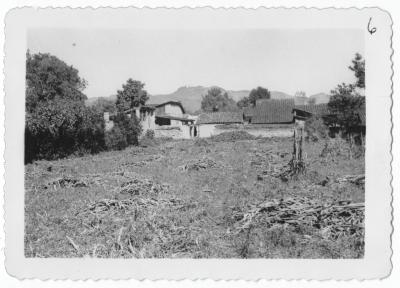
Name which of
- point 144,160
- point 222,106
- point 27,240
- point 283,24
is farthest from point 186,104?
point 27,240

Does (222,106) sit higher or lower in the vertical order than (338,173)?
higher

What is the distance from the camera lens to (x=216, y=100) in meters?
11.1

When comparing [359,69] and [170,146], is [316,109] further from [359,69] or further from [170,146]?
[170,146]

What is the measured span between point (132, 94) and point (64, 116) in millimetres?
2207

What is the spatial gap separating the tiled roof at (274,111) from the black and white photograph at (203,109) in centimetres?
31

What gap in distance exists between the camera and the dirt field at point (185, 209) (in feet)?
25.1

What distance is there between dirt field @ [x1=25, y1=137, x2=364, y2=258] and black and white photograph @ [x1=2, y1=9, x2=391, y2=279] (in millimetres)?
28

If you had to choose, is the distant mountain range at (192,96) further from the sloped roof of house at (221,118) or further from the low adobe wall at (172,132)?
the sloped roof of house at (221,118)

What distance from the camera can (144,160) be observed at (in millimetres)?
11742

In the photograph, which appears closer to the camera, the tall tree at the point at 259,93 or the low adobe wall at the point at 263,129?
the tall tree at the point at 259,93

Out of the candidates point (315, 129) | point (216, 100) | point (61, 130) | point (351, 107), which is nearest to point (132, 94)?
point (216, 100)

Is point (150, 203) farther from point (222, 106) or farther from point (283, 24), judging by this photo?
point (283, 24)

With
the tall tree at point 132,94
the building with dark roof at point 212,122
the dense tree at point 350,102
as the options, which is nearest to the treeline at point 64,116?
the tall tree at point 132,94

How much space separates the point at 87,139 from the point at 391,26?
8.04 m
